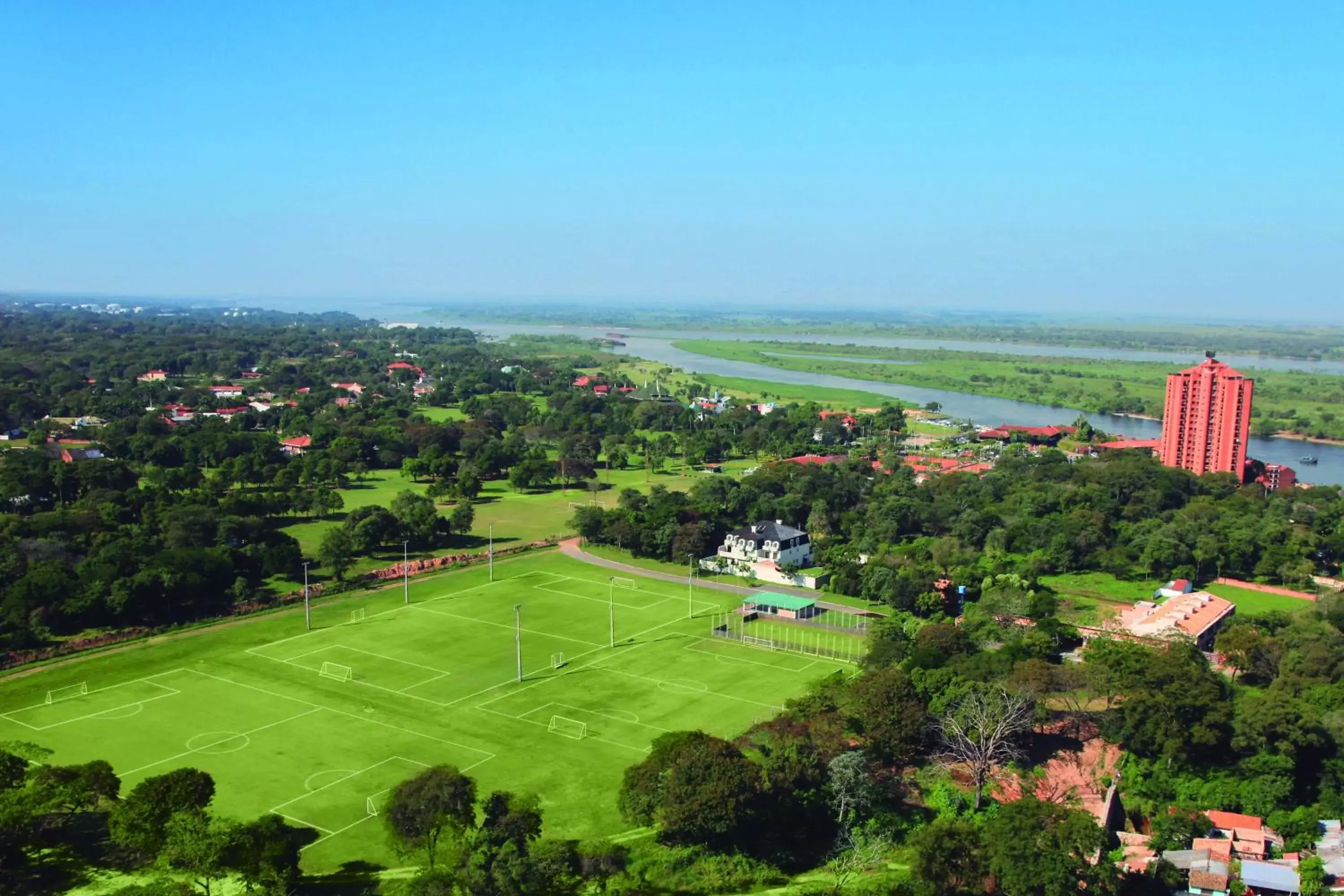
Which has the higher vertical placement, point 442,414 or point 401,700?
point 442,414

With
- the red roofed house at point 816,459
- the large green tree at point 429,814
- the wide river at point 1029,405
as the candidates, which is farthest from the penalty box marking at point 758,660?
the wide river at point 1029,405

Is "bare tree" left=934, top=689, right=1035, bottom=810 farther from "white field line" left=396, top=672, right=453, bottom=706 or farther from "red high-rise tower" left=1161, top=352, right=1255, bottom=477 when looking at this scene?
"red high-rise tower" left=1161, top=352, right=1255, bottom=477

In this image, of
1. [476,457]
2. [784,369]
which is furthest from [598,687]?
[784,369]

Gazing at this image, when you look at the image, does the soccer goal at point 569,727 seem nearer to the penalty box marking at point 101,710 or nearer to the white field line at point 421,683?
the white field line at point 421,683

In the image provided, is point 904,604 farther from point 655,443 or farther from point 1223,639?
point 655,443

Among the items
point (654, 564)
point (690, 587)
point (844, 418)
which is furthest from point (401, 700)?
point (844, 418)

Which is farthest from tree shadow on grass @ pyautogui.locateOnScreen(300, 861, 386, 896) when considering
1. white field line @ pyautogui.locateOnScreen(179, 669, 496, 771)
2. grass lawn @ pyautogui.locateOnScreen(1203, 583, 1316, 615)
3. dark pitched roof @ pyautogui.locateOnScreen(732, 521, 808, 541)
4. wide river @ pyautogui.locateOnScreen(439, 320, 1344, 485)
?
wide river @ pyautogui.locateOnScreen(439, 320, 1344, 485)

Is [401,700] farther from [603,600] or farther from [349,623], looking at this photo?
[603,600]
